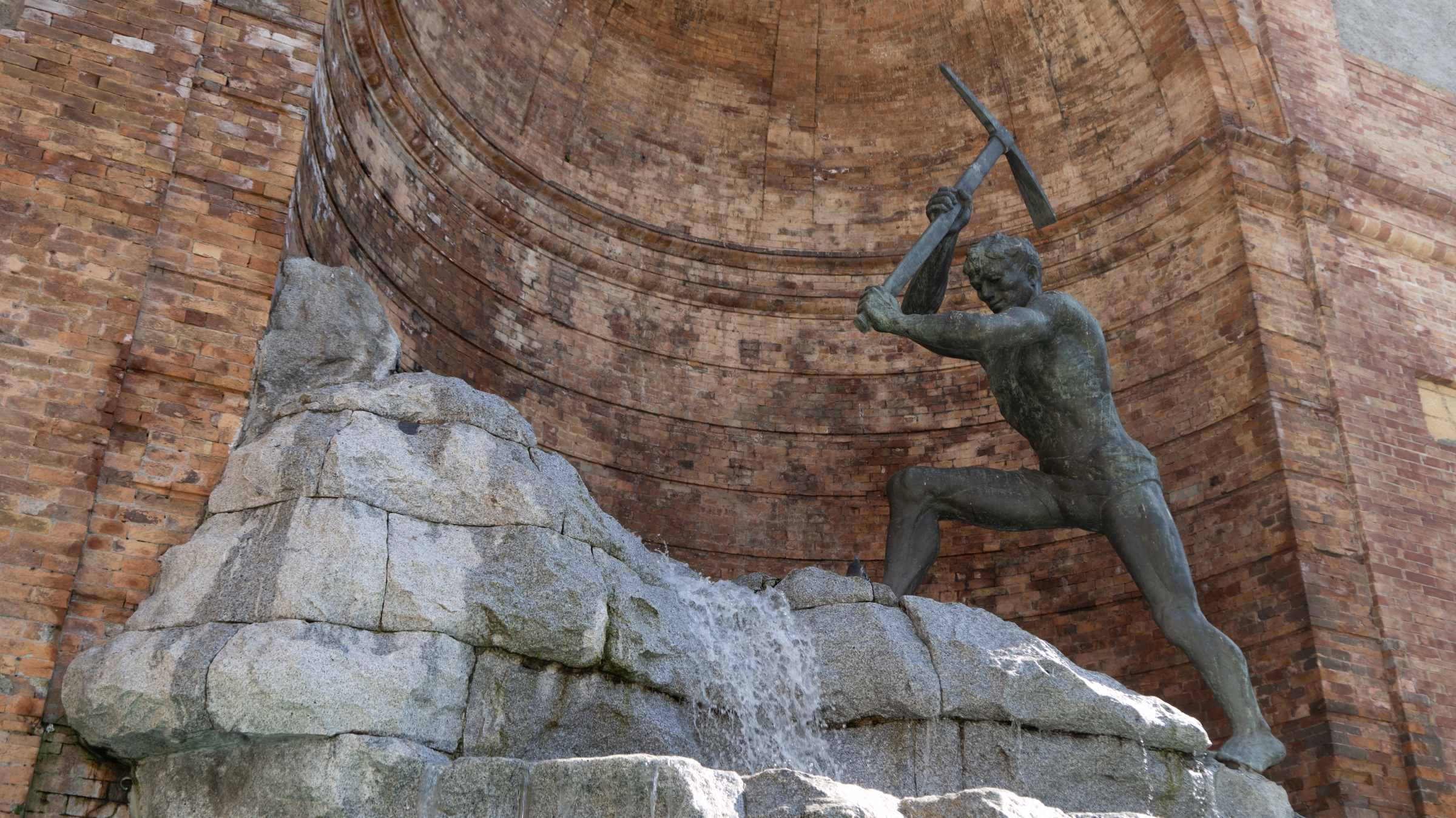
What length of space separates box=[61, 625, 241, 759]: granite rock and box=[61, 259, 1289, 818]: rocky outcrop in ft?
0.04

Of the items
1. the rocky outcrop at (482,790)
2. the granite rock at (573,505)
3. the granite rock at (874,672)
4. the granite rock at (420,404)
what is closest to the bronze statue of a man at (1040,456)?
the granite rock at (874,672)

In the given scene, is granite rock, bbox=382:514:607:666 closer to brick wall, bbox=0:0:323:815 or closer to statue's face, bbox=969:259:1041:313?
brick wall, bbox=0:0:323:815

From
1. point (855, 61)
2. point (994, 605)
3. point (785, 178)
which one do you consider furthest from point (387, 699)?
point (855, 61)

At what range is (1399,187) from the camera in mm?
10258

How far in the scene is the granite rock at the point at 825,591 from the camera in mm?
5676

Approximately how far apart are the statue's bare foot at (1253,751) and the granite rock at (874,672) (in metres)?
1.44

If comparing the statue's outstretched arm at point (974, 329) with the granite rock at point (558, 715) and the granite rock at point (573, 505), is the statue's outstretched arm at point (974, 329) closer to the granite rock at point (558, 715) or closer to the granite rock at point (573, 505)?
the granite rock at point (573, 505)

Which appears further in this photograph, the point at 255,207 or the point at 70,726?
the point at 255,207

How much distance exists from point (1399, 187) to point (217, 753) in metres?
9.64

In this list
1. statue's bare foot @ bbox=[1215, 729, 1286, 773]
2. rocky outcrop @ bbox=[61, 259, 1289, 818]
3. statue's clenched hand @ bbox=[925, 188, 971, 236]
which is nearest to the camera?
rocky outcrop @ bbox=[61, 259, 1289, 818]

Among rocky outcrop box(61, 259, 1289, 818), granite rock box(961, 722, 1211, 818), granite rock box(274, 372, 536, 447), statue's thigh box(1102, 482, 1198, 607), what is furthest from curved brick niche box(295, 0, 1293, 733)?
granite rock box(961, 722, 1211, 818)

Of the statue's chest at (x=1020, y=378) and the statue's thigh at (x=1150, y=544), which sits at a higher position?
the statue's chest at (x=1020, y=378)

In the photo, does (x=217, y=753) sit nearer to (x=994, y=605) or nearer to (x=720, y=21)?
(x=994, y=605)

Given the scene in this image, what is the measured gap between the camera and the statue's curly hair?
6668 mm
